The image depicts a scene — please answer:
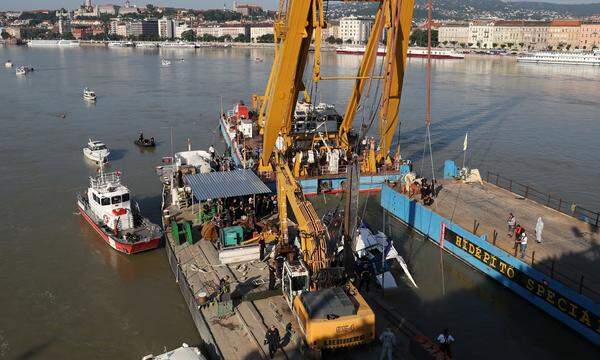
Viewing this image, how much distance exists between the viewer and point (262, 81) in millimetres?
93250

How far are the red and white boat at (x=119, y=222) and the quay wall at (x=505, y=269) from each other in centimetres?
1219

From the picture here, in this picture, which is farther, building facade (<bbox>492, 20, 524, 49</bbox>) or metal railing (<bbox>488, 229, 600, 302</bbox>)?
building facade (<bbox>492, 20, 524, 49</bbox>)

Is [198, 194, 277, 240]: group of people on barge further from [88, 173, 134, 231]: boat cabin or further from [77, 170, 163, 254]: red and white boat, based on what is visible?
[88, 173, 134, 231]: boat cabin

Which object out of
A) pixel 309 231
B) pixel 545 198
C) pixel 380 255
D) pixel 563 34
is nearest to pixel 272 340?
pixel 309 231

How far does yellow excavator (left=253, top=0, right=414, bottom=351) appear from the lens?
11969mm

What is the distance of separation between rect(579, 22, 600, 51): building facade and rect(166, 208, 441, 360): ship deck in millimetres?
195498

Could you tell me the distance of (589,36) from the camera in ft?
584

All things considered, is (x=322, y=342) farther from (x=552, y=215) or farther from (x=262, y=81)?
(x=262, y=81)

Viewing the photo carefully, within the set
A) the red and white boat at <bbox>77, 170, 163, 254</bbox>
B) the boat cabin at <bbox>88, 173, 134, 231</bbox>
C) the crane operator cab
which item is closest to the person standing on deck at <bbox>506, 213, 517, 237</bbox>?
the crane operator cab

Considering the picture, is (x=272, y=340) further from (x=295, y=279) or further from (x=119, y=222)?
(x=119, y=222)

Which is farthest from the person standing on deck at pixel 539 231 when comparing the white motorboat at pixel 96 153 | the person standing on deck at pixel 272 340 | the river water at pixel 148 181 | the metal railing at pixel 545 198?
the white motorboat at pixel 96 153

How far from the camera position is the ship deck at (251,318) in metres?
12.8

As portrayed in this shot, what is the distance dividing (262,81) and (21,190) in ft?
219

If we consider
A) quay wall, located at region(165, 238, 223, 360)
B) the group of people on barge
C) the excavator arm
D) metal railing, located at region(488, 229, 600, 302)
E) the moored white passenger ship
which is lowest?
quay wall, located at region(165, 238, 223, 360)
